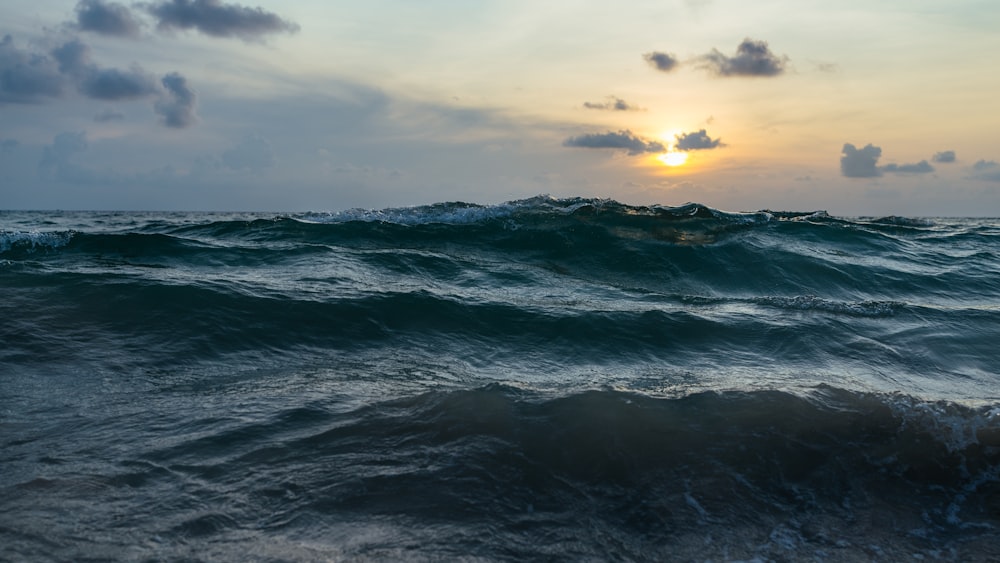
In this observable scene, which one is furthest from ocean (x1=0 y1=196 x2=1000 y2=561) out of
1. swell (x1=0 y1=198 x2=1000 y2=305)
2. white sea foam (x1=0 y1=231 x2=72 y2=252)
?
white sea foam (x1=0 y1=231 x2=72 y2=252)

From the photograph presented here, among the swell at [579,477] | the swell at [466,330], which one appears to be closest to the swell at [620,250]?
the swell at [466,330]

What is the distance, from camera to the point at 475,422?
14.9ft

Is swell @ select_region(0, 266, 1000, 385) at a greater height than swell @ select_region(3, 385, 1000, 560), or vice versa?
swell @ select_region(0, 266, 1000, 385)

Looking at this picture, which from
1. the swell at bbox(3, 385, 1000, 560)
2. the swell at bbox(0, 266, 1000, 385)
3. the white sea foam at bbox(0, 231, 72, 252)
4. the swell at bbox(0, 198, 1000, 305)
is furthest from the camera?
the swell at bbox(0, 198, 1000, 305)

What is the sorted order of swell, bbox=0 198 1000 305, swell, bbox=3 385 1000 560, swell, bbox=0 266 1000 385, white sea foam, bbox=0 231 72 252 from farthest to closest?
1. swell, bbox=0 198 1000 305
2. white sea foam, bbox=0 231 72 252
3. swell, bbox=0 266 1000 385
4. swell, bbox=3 385 1000 560

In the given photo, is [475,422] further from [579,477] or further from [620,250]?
[620,250]

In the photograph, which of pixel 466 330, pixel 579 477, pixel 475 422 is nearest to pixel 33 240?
pixel 466 330

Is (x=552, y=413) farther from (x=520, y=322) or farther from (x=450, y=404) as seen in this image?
(x=520, y=322)

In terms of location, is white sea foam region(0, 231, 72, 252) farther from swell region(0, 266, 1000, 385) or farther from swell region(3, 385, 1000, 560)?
swell region(3, 385, 1000, 560)

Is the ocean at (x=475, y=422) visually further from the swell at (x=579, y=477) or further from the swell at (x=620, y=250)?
the swell at (x=620, y=250)

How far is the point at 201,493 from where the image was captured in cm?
343

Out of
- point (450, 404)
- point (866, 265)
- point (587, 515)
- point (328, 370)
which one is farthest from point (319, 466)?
point (866, 265)

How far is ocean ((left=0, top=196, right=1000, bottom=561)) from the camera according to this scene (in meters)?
3.24

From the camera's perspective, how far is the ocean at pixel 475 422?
128 inches
